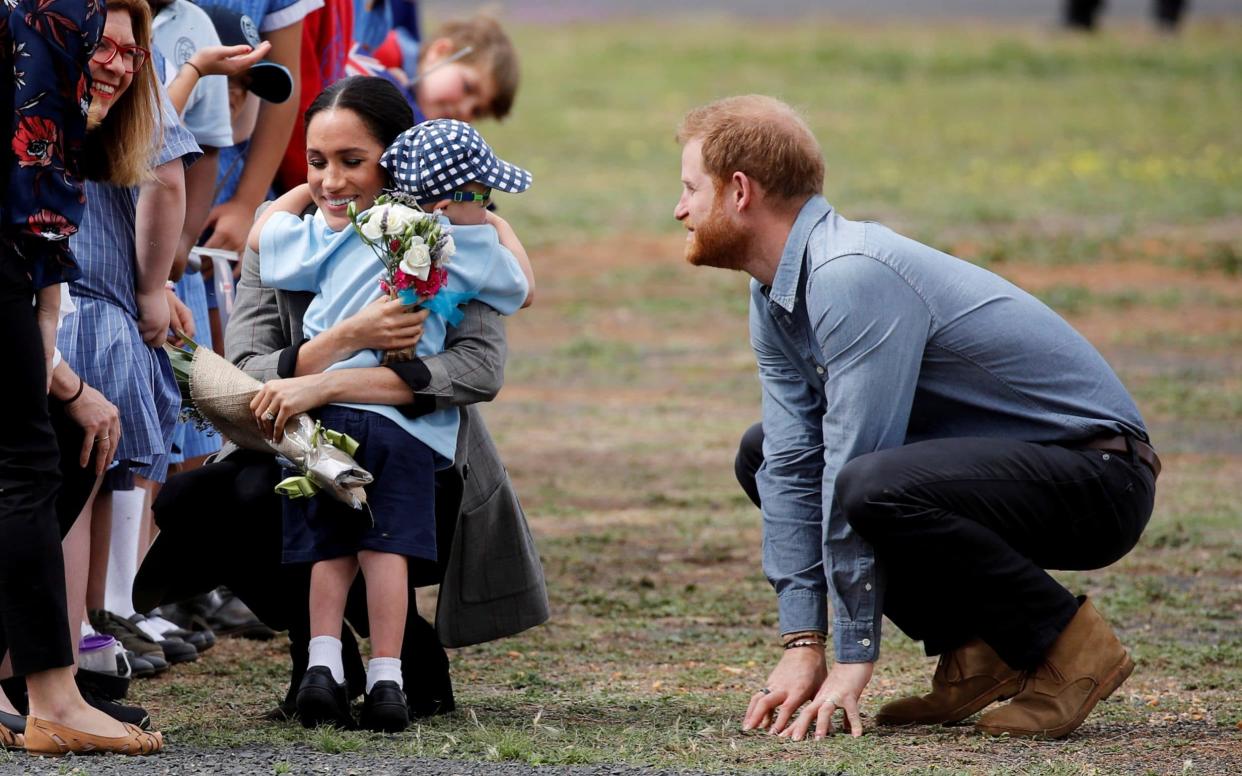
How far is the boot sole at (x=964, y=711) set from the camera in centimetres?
405

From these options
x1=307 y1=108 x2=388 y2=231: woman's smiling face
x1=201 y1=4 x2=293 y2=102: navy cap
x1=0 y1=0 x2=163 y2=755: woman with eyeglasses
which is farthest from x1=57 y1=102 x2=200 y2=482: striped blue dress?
x1=201 y1=4 x2=293 y2=102: navy cap

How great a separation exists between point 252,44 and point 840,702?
244cm

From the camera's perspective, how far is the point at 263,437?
3.97 meters

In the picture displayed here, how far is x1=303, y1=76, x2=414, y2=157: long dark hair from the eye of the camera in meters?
4.04

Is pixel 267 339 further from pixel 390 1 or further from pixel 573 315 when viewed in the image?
pixel 573 315

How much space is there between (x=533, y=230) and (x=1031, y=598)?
10579 mm

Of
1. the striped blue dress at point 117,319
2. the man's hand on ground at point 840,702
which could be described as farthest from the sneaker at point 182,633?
the man's hand on ground at point 840,702

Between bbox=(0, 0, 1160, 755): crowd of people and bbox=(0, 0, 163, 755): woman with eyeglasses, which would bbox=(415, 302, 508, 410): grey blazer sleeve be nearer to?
bbox=(0, 0, 1160, 755): crowd of people

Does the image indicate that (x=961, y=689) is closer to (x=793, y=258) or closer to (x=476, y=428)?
(x=793, y=258)

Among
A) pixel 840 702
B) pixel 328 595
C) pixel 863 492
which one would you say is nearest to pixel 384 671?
pixel 328 595

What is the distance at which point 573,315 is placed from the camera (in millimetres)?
11656

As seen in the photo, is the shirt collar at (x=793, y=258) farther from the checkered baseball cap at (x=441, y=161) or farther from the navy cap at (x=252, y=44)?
the navy cap at (x=252, y=44)

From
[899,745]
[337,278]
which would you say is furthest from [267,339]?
[899,745]

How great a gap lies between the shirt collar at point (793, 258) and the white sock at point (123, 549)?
1953 millimetres
